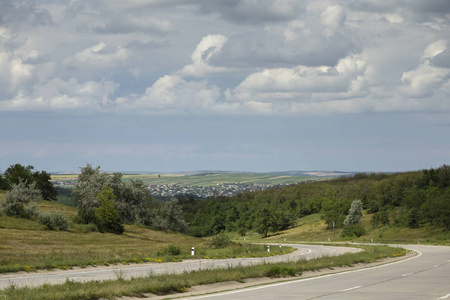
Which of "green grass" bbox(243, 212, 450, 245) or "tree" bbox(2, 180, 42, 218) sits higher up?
"tree" bbox(2, 180, 42, 218)

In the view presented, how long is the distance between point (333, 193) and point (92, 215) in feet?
477

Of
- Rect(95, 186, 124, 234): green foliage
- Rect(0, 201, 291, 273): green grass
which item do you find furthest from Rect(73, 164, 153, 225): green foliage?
Rect(0, 201, 291, 273): green grass

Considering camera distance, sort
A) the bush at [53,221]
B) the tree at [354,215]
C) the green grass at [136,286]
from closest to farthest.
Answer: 1. the green grass at [136,286]
2. the bush at [53,221]
3. the tree at [354,215]

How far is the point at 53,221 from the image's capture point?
54250 millimetres

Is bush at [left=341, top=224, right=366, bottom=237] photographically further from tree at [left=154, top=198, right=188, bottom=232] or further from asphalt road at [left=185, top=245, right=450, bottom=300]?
asphalt road at [left=185, top=245, right=450, bottom=300]

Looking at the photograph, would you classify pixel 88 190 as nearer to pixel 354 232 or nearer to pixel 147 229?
pixel 147 229

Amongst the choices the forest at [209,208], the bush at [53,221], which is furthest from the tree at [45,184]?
the bush at [53,221]

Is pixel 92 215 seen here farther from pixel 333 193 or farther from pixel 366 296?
pixel 333 193

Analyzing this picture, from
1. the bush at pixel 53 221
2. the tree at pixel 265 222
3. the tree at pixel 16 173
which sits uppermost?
the tree at pixel 16 173

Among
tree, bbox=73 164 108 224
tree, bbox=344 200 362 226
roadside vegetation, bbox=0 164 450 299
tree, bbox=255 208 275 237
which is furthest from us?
tree, bbox=255 208 275 237

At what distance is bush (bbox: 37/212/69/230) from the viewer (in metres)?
54.2

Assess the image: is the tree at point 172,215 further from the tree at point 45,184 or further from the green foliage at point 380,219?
the green foliage at point 380,219

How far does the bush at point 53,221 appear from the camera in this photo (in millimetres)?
54156

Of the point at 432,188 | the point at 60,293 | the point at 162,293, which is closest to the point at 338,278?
the point at 162,293
